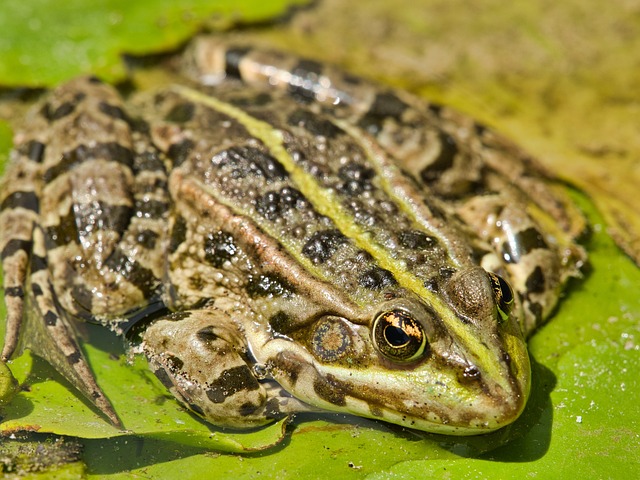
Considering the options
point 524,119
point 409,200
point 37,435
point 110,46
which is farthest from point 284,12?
point 37,435

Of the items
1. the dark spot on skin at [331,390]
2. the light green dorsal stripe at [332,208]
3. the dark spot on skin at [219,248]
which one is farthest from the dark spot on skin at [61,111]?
the dark spot on skin at [331,390]

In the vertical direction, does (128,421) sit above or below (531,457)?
above

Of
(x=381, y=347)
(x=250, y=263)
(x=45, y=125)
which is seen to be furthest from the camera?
(x=45, y=125)

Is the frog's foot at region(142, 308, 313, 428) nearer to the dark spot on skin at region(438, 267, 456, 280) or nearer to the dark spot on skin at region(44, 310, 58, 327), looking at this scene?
the dark spot on skin at region(44, 310, 58, 327)

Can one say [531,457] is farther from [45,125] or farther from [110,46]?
[110,46]

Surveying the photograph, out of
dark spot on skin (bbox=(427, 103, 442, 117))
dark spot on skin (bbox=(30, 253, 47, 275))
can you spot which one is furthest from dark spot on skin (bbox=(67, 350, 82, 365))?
dark spot on skin (bbox=(427, 103, 442, 117))

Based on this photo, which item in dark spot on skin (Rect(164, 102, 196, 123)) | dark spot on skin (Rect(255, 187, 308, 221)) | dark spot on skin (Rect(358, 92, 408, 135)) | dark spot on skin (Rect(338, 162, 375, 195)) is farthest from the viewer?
dark spot on skin (Rect(358, 92, 408, 135))
